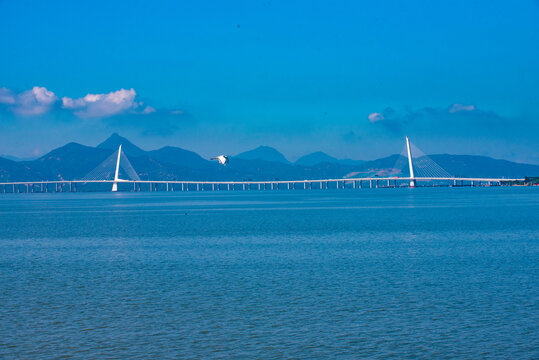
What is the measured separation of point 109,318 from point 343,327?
253 inches

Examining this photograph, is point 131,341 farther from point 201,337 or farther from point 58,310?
point 58,310

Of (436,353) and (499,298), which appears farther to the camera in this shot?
(499,298)

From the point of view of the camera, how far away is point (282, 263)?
28.4 metres

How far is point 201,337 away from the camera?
14930 mm

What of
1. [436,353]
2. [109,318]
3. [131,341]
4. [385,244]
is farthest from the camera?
[385,244]

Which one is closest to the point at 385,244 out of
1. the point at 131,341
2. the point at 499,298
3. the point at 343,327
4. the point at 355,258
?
the point at 355,258

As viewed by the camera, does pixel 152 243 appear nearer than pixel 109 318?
No

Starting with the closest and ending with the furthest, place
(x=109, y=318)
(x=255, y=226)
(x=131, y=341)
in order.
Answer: (x=131, y=341) → (x=109, y=318) → (x=255, y=226)

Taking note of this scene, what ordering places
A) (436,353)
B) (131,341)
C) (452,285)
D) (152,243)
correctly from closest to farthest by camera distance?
(436,353) < (131,341) < (452,285) < (152,243)

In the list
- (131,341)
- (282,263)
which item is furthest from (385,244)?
(131,341)

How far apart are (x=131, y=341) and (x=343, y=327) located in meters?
5.20

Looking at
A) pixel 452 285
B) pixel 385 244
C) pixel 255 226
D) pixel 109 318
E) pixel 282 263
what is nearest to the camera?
pixel 109 318

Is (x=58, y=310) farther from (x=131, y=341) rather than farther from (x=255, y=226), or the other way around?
(x=255, y=226)

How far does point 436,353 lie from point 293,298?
684 centimetres
